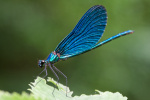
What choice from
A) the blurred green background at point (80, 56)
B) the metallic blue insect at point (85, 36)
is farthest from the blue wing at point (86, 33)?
the blurred green background at point (80, 56)

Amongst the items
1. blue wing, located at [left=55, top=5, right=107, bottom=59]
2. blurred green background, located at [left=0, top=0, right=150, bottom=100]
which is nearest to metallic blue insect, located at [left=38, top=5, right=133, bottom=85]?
blue wing, located at [left=55, top=5, right=107, bottom=59]

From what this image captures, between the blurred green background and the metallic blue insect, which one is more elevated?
the blurred green background

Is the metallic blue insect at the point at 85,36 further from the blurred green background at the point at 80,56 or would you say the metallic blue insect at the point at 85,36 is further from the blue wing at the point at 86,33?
the blurred green background at the point at 80,56

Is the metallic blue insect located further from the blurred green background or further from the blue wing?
the blurred green background

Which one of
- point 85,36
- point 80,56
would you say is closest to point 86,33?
point 85,36

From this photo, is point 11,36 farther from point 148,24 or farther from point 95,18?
point 95,18

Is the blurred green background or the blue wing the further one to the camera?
the blurred green background
